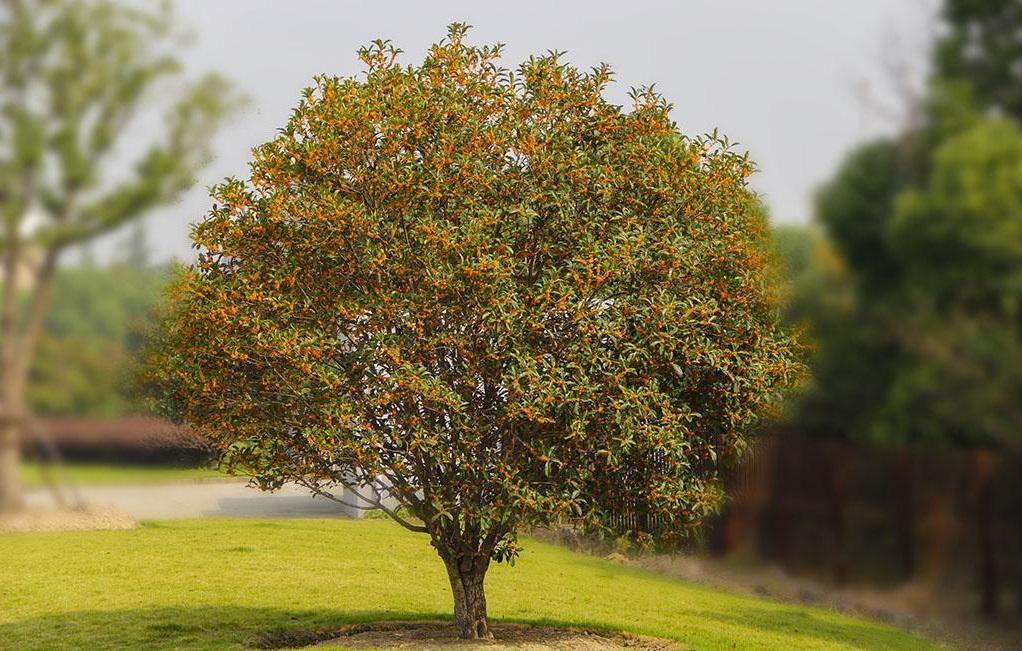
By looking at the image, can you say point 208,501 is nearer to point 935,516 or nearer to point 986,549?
point 935,516

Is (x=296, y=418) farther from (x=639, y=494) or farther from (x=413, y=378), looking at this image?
(x=639, y=494)

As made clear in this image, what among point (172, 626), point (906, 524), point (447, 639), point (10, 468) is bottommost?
point (172, 626)

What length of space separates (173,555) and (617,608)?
7.44 metres

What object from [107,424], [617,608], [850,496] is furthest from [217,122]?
[850,496]

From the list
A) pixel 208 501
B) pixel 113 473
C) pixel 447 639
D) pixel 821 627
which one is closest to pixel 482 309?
pixel 447 639

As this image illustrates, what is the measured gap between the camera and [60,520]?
76.4ft

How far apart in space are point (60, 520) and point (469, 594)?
12.5 metres

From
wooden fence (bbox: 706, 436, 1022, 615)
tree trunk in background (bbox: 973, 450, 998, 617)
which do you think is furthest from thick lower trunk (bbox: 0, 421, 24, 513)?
tree trunk in background (bbox: 973, 450, 998, 617)

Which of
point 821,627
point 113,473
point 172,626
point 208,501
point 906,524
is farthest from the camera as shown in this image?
point 208,501

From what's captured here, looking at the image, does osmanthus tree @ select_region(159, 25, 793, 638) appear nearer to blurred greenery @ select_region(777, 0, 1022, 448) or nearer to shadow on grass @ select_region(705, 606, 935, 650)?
shadow on grass @ select_region(705, 606, 935, 650)

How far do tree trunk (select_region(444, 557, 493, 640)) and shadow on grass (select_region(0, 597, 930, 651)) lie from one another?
1.83m

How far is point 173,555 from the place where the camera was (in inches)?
790

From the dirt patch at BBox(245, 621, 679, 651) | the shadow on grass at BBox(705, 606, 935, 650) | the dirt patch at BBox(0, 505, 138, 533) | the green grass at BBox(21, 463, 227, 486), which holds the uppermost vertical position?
the green grass at BBox(21, 463, 227, 486)

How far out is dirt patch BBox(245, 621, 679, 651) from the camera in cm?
1359
